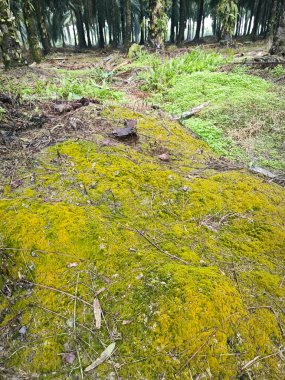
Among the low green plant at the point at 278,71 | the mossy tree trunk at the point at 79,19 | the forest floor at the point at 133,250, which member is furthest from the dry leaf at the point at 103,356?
the mossy tree trunk at the point at 79,19

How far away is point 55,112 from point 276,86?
505 cm

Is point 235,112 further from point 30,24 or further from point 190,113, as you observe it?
point 30,24

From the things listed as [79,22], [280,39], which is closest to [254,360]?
[280,39]

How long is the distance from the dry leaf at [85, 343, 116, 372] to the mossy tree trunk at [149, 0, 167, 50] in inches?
451

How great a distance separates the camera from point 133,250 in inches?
84.8

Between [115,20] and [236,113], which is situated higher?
[115,20]

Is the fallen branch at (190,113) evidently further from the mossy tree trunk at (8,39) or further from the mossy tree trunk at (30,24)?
the mossy tree trunk at (30,24)

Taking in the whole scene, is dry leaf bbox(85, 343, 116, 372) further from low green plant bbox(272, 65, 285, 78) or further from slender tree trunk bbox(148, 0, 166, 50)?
slender tree trunk bbox(148, 0, 166, 50)

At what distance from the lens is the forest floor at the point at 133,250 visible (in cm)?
163

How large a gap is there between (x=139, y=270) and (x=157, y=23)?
11156mm

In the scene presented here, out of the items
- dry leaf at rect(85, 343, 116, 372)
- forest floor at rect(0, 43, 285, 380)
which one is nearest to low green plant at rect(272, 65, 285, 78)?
forest floor at rect(0, 43, 285, 380)

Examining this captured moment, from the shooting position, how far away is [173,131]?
14.2ft

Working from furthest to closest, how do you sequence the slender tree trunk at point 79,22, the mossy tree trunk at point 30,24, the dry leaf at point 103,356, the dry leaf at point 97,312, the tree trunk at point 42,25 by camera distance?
1. the slender tree trunk at point 79,22
2. the tree trunk at point 42,25
3. the mossy tree trunk at point 30,24
4. the dry leaf at point 97,312
5. the dry leaf at point 103,356

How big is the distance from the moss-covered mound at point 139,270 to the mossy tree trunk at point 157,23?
31.1 ft
